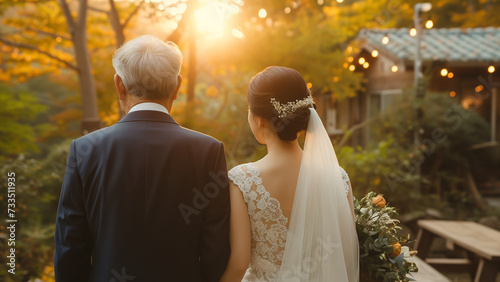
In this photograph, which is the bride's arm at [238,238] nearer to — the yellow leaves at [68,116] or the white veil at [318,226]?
the white veil at [318,226]

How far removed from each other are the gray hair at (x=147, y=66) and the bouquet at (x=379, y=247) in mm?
1340

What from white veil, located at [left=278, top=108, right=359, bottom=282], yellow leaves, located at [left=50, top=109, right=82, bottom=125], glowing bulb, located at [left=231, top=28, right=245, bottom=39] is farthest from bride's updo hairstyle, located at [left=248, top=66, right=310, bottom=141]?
yellow leaves, located at [left=50, top=109, right=82, bottom=125]

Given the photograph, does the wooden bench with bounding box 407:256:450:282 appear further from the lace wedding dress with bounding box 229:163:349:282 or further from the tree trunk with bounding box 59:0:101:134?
the tree trunk with bounding box 59:0:101:134

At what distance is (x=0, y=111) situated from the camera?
25.6 ft

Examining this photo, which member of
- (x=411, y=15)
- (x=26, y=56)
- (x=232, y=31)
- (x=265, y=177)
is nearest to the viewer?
(x=265, y=177)

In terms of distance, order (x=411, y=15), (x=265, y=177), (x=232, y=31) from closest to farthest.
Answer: (x=265, y=177)
(x=232, y=31)
(x=411, y=15)

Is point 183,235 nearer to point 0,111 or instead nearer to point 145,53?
point 145,53

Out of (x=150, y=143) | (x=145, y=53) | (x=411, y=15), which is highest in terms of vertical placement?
(x=411, y=15)

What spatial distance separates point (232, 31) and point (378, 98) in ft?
14.8

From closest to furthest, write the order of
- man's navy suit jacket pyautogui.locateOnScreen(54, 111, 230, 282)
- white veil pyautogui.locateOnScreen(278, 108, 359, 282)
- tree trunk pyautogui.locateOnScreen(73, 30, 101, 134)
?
man's navy suit jacket pyautogui.locateOnScreen(54, 111, 230, 282)
white veil pyautogui.locateOnScreen(278, 108, 359, 282)
tree trunk pyautogui.locateOnScreen(73, 30, 101, 134)

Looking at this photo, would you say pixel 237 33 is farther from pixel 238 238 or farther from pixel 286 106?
pixel 238 238

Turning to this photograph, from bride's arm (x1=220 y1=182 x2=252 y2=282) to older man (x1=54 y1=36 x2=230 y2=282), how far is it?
0.24 meters

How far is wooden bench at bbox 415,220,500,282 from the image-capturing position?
4.63 metres

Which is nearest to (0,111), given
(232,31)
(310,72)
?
(232,31)
